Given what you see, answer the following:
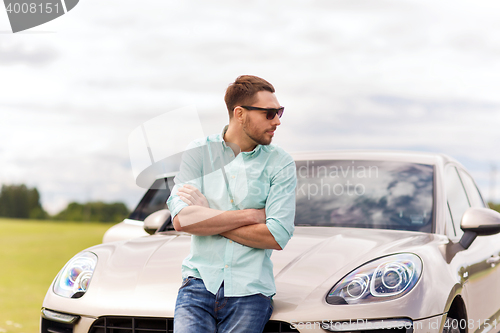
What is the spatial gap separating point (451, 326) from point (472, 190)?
2.24 meters

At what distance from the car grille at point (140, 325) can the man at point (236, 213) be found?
0.12 metres

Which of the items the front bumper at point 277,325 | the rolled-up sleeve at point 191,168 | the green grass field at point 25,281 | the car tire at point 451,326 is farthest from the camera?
the green grass field at point 25,281

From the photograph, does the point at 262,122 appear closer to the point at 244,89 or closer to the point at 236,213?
the point at 244,89

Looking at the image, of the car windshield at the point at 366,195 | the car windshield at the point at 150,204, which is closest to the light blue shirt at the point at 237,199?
the car windshield at the point at 366,195

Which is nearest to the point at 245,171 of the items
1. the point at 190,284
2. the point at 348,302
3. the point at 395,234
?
the point at 190,284

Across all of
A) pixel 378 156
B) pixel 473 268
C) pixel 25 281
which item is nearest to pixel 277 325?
pixel 473 268

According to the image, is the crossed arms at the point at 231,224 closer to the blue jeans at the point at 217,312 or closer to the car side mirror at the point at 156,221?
the blue jeans at the point at 217,312

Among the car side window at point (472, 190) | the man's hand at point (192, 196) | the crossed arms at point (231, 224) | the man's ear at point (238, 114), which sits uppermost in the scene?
the man's ear at point (238, 114)

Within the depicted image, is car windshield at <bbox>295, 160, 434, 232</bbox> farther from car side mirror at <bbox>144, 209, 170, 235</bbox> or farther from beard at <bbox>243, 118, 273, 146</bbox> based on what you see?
beard at <bbox>243, 118, 273, 146</bbox>

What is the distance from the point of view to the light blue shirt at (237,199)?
268 cm

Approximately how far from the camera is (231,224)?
2.70m

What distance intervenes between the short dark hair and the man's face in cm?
3

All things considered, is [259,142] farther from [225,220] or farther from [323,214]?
[323,214]

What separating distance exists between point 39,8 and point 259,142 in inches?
55.2
